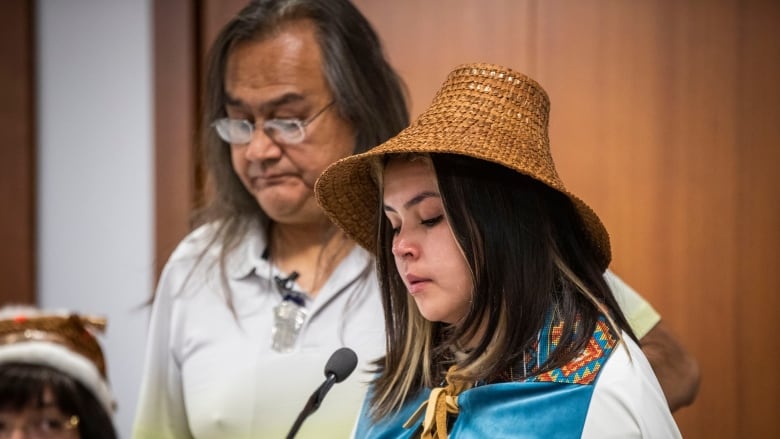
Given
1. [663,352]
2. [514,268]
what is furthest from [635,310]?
[514,268]

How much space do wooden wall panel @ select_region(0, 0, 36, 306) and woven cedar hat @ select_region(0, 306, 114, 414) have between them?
1.00 metres

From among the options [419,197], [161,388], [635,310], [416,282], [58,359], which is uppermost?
[419,197]

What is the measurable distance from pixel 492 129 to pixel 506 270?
0.59ft

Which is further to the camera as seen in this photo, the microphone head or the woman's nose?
the microphone head

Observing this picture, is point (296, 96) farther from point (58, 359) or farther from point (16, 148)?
point (16, 148)

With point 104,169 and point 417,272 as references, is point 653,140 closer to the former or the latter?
point 417,272

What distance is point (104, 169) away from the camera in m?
2.85

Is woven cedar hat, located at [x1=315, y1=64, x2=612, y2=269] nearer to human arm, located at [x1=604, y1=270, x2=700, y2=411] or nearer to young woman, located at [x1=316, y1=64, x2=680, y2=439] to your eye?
young woman, located at [x1=316, y1=64, x2=680, y2=439]

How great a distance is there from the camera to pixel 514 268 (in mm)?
1308

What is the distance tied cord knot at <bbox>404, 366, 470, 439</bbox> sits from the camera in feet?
4.46

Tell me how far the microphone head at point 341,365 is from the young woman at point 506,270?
0.17 metres

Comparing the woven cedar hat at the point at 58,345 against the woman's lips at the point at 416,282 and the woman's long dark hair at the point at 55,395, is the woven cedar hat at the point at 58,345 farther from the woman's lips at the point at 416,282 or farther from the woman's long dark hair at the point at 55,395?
the woman's lips at the point at 416,282

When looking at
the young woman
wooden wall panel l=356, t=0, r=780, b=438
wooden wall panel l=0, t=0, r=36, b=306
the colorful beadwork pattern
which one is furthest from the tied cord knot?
wooden wall panel l=0, t=0, r=36, b=306

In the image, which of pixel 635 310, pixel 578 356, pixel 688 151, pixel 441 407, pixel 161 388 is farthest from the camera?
pixel 688 151
